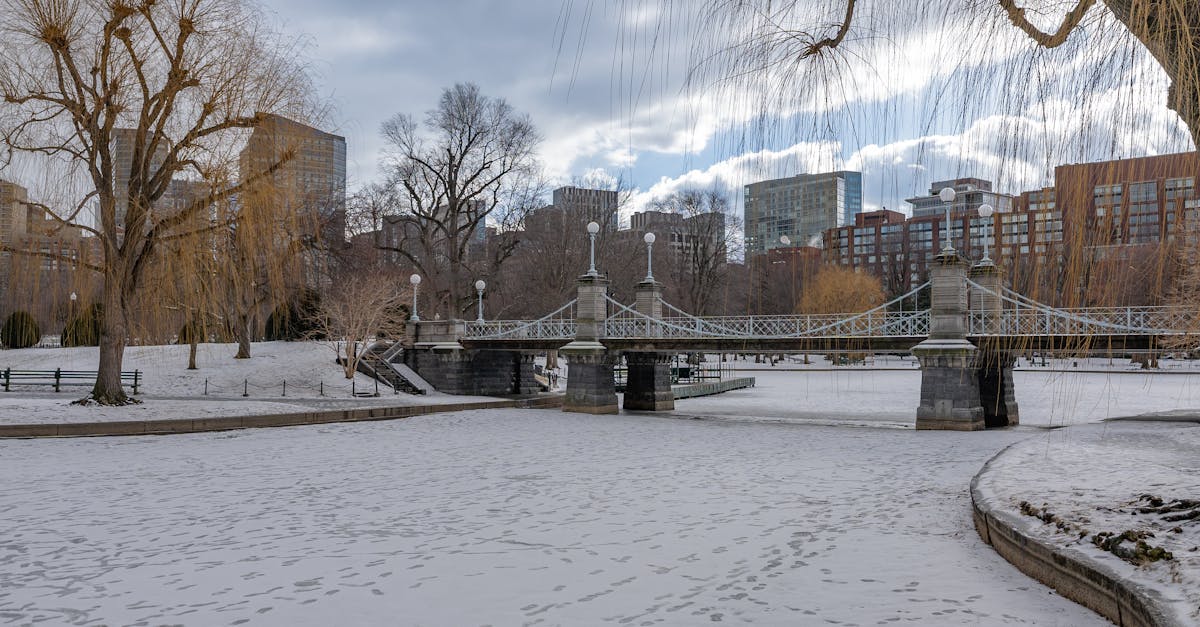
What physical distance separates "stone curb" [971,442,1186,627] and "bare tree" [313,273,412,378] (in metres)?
27.5

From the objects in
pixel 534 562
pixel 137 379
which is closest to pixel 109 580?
pixel 534 562

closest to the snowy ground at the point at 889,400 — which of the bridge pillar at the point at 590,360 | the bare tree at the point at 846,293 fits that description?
the bridge pillar at the point at 590,360

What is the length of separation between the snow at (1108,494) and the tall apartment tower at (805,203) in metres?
2.86

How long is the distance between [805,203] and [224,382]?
30306mm

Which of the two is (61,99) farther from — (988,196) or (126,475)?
(988,196)

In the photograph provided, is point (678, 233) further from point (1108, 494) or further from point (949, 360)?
Answer: point (1108, 494)

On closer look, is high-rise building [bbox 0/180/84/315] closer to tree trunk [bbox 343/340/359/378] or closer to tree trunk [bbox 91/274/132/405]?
tree trunk [bbox 91/274/132/405]

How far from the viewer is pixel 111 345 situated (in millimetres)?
19422

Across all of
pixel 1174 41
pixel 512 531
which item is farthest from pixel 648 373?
pixel 1174 41

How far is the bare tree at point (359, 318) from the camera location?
32344 mm

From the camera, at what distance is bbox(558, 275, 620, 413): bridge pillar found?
100 feet

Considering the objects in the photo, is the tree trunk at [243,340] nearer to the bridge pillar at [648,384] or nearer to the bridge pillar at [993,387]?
the bridge pillar at [648,384]

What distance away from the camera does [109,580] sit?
7.05 meters

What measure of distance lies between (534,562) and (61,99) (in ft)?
55.7
